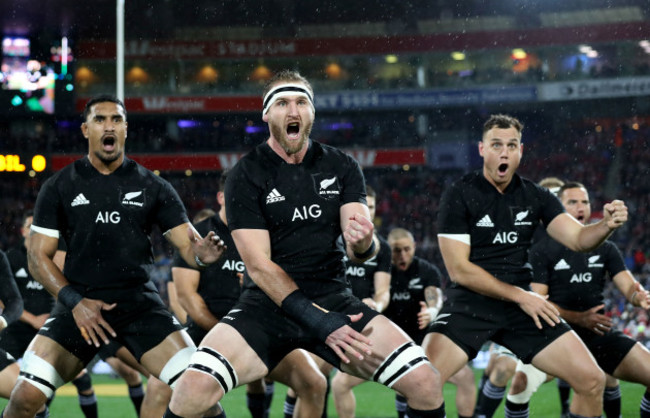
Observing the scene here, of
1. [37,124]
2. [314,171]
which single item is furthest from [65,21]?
[314,171]

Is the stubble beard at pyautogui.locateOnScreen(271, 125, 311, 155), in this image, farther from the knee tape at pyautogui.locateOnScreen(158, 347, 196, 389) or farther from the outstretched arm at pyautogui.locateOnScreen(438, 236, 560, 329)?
the outstretched arm at pyautogui.locateOnScreen(438, 236, 560, 329)

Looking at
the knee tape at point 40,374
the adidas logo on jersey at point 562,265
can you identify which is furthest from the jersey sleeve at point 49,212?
the adidas logo on jersey at point 562,265

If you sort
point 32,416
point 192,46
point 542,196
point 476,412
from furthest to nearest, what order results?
point 192,46, point 476,412, point 542,196, point 32,416

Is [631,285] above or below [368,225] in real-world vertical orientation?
below

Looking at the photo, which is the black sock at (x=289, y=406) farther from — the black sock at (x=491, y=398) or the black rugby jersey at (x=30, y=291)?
the black rugby jersey at (x=30, y=291)

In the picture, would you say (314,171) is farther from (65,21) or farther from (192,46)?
(192,46)

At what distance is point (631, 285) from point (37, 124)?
31.4 m

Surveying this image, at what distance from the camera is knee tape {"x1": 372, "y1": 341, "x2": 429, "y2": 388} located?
442 cm

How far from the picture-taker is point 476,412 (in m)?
8.52

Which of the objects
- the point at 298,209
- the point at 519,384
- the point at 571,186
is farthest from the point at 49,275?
the point at 571,186

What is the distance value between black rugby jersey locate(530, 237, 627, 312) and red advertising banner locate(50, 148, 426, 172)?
26.4 metres

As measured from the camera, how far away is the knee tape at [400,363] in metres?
4.42

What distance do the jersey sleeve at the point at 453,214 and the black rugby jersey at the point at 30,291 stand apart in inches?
187

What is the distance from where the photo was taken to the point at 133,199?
5582mm
